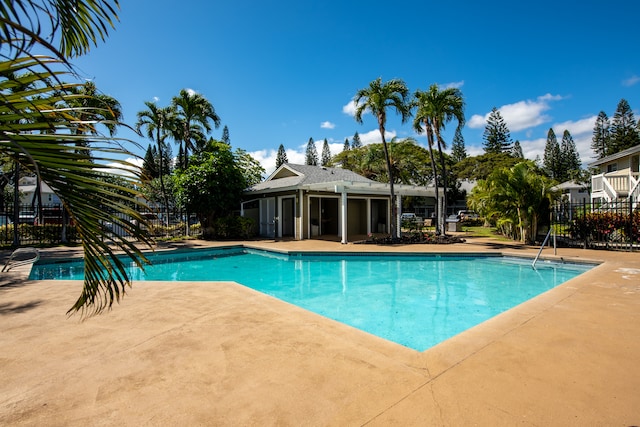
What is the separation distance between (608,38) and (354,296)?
46.3ft

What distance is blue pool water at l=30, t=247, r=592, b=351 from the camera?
18.5ft

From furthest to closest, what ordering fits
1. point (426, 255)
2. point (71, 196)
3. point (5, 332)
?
point (426, 255)
point (5, 332)
point (71, 196)

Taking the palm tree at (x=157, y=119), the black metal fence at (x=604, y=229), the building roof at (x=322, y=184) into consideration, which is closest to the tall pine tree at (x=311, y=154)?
the building roof at (x=322, y=184)

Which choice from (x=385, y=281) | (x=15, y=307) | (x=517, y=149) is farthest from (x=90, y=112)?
(x=517, y=149)

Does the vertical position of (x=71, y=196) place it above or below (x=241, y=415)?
above

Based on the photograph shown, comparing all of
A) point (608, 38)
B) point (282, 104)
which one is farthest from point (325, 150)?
point (608, 38)

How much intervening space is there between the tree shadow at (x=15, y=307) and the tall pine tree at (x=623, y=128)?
52.3 metres

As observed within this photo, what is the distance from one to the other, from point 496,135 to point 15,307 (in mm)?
56204

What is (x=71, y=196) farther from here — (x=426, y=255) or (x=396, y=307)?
(x=426, y=255)

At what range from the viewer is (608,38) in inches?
480

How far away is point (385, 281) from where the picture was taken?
8438 mm

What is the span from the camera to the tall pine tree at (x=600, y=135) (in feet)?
147

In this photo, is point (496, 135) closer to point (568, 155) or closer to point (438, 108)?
point (568, 155)

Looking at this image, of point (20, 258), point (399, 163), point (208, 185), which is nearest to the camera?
point (20, 258)
